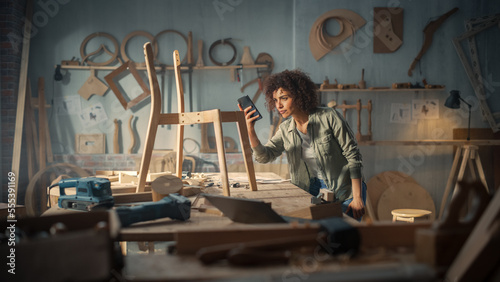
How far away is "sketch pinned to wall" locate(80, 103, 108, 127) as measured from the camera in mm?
5723

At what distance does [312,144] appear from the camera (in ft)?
9.89

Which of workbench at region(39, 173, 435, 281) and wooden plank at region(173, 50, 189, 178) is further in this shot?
wooden plank at region(173, 50, 189, 178)

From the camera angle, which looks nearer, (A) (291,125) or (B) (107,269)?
(B) (107,269)

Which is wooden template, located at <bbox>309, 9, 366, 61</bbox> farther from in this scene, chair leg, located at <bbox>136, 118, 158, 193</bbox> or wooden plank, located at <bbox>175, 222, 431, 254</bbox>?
wooden plank, located at <bbox>175, 222, 431, 254</bbox>

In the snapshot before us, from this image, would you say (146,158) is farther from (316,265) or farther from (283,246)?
(316,265)

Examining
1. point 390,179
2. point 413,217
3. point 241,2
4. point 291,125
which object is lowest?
point 413,217

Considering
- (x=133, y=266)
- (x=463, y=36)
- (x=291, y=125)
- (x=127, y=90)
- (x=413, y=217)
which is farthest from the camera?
(x=127, y=90)

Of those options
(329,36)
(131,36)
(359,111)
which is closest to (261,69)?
(329,36)

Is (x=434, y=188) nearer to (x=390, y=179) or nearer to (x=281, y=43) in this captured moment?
(x=390, y=179)

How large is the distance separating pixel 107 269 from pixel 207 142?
477 centimetres

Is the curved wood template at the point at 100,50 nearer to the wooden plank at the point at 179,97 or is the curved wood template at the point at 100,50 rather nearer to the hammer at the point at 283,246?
the wooden plank at the point at 179,97

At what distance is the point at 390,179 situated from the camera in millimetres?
5332

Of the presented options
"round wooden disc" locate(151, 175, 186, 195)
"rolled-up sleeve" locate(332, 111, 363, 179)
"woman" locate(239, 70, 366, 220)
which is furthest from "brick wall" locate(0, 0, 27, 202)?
"rolled-up sleeve" locate(332, 111, 363, 179)

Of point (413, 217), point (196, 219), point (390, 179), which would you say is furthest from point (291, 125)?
point (390, 179)
